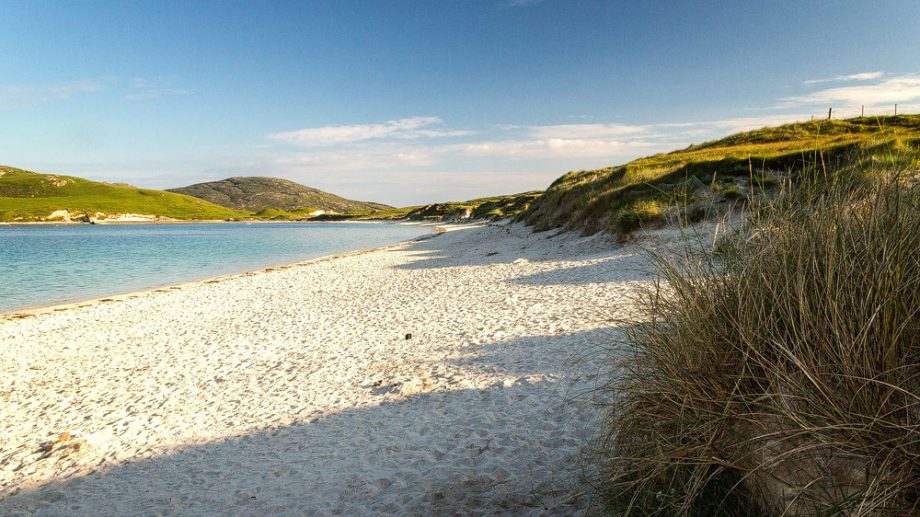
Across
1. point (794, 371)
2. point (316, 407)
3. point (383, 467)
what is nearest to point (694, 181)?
point (316, 407)

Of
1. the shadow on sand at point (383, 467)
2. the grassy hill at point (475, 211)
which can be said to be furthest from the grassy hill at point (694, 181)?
the grassy hill at point (475, 211)

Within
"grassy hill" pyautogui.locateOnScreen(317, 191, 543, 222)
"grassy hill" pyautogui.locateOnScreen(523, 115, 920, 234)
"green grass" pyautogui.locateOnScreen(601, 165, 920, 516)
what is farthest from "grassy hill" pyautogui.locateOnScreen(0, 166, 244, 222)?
"green grass" pyautogui.locateOnScreen(601, 165, 920, 516)

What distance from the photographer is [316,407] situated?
7059 mm

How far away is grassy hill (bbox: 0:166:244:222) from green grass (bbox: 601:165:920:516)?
154 meters

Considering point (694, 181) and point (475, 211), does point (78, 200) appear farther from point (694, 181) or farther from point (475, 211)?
point (694, 181)

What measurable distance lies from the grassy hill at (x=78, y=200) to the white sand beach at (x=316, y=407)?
467ft

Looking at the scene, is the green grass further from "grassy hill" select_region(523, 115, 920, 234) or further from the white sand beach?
"grassy hill" select_region(523, 115, 920, 234)

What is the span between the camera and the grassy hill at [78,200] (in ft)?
407

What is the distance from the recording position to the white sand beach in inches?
190

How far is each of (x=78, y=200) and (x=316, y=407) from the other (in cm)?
17194

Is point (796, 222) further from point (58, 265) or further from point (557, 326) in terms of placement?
point (58, 265)

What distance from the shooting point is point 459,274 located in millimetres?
19562

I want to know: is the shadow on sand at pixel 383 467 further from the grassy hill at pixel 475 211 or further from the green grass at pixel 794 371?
the grassy hill at pixel 475 211

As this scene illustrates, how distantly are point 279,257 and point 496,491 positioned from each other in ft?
123
